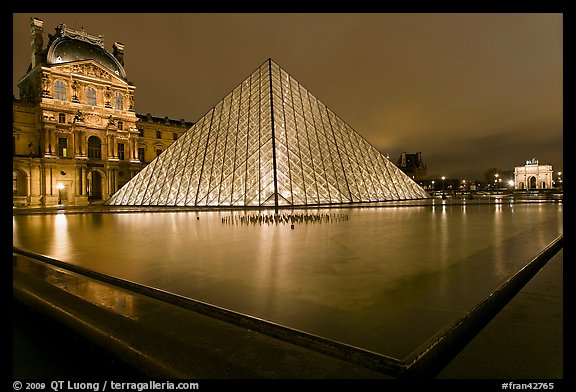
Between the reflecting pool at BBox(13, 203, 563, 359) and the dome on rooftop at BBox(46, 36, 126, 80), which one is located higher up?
the dome on rooftop at BBox(46, 36, 126, 80)

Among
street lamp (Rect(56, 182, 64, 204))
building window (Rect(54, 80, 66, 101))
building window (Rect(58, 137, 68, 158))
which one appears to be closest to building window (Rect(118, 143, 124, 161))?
building window (Rect(58, 137, 68, 158))

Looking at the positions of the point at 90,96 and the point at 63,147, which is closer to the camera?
the point at 63,147

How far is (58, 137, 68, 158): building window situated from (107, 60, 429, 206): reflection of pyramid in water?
14.9 meters

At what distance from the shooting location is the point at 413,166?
9600cm

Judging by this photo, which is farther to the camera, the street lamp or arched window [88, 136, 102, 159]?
arched window [88, 136, 102, 159]

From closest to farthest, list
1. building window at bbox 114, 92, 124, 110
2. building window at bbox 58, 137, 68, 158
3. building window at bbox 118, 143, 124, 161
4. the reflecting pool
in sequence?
the reflecting pool < building window at bbox 58, 137, 68, 158 < building window at bbox 114, 92, 124, 110 < building window at bbox 118, 143, 124, 161

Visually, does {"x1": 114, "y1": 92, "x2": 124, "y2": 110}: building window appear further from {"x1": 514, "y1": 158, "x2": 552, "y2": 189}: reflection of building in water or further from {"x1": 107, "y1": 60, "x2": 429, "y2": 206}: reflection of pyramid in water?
{"x1": 514, "y1": 158, "x2": 552, "y2": 189}: reflection of building in water

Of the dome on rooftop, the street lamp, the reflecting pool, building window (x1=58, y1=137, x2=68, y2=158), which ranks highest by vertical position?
the dome on rooftop

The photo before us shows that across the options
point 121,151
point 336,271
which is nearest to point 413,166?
point 121,151

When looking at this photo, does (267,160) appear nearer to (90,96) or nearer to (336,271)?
(336,271)

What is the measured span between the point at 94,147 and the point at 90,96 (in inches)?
230

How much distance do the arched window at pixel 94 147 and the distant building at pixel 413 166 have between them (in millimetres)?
76543

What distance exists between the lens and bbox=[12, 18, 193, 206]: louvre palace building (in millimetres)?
33438
